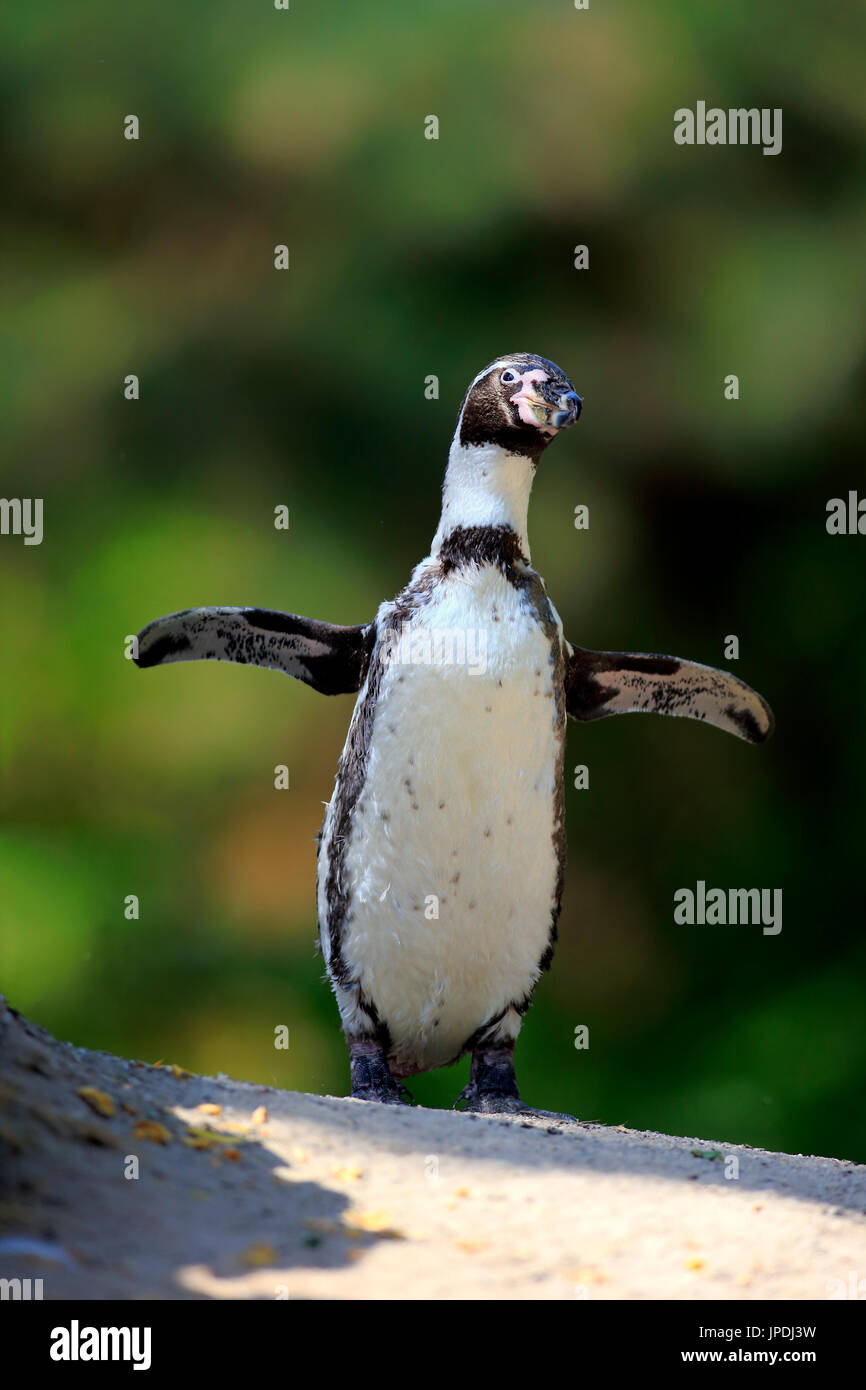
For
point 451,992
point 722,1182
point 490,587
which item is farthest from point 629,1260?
point 490,587

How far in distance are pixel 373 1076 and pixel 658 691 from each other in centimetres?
114

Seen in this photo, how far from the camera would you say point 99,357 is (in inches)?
233

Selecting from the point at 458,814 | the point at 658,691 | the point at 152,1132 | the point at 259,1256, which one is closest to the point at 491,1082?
the point at 458,814

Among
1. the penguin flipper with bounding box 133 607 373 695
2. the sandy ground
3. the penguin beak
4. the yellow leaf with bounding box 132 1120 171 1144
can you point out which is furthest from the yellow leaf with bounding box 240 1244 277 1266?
the penguin beak

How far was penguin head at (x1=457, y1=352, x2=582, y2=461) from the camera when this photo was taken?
3.18 meters

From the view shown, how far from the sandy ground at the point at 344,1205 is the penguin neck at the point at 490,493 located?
133 centimetres

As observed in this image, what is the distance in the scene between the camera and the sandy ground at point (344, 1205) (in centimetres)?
162

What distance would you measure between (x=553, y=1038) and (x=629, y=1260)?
12.3 feet

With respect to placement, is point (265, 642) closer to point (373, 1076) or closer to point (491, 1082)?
point (373, 1076)

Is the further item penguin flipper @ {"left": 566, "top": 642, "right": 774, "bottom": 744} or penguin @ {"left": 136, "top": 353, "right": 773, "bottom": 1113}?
penguin flipper @ {"left": 566, "top": 642, "right": 774, "bottom": 744}

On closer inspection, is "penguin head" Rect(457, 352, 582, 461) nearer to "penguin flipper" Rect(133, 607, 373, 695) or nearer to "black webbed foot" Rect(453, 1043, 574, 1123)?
"penguin flipper" Rect(133, 607, 373, 695)

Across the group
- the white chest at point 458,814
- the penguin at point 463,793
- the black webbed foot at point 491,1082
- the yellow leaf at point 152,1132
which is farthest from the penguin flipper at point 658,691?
the yellow leaf at point 152,1132

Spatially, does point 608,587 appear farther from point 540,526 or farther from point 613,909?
point 613,909

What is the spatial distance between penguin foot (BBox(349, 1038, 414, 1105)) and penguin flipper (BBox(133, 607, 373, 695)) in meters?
0.80
